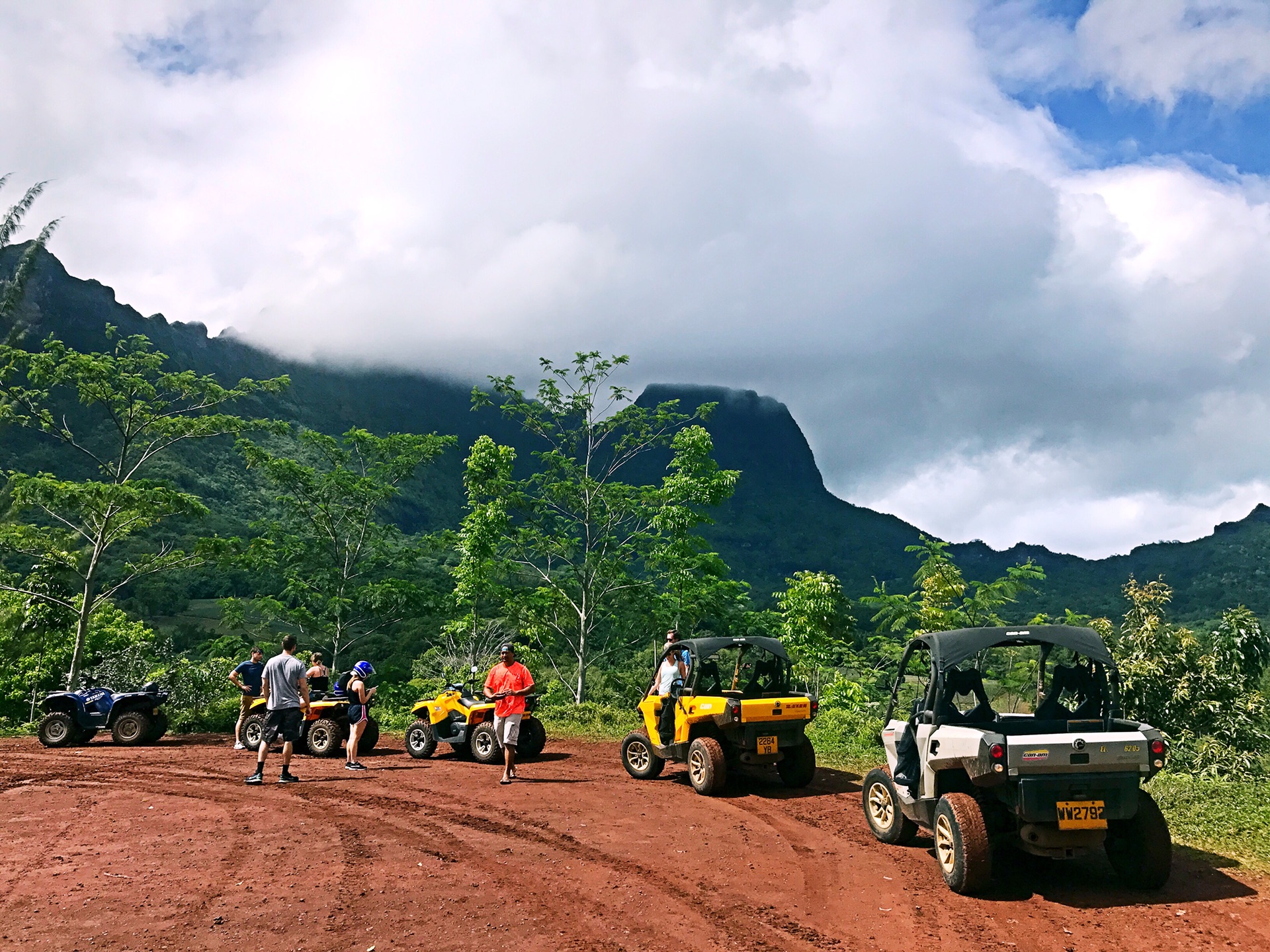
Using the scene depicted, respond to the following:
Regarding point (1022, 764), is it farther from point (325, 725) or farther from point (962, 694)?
point (325, 725)

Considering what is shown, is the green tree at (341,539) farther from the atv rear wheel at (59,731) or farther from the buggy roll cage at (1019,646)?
the buggy roll cage at (1019,646)

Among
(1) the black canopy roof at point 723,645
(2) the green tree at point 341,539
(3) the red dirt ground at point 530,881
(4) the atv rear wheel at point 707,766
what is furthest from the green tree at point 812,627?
(3) the red dirt ground at point 530,881

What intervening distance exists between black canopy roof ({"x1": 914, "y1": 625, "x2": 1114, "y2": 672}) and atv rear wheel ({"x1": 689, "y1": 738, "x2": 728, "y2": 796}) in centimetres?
416

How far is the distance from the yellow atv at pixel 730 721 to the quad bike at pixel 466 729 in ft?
7.45

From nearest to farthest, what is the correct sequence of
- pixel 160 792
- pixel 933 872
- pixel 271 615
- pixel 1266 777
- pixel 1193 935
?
pixel 1193 935, pixel 933 872, pixel 160 792, pixel 1266 777, pixel 271 615

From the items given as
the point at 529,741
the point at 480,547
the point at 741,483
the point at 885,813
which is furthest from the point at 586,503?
the point at 741,483

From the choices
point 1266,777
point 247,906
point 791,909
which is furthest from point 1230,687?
point 247,906

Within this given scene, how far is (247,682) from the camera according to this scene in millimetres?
14445

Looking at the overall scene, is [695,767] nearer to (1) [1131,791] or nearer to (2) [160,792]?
(1) [1131,791]

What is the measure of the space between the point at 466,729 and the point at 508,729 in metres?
2.62

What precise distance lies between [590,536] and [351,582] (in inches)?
272

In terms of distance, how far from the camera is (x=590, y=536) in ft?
77.6

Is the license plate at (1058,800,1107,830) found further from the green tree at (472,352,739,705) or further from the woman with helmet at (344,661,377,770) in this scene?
the green tree at (472,352,739,705)

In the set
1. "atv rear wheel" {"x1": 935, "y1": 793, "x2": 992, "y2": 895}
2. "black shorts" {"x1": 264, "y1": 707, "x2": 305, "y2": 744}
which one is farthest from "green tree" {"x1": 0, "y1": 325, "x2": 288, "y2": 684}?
"atv rear wheel" {"x1": 935, "y1": 793, "x2": 992, "y2": 895}
